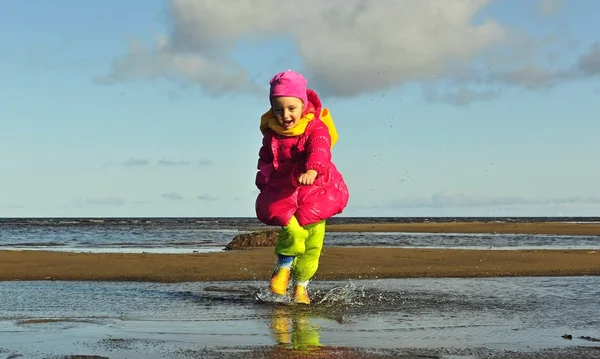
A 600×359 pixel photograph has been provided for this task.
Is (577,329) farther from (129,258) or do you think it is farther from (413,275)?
(129,258)

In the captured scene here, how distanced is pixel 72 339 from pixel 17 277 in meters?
4.73

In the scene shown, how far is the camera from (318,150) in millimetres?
6363

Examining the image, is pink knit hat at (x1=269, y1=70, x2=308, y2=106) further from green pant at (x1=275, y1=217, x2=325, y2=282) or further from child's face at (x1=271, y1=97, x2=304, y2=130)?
green pant at (x1=275, y1=217, x2=325, y2=282)

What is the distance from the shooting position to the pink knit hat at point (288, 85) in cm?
632

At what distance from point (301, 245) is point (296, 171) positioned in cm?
67

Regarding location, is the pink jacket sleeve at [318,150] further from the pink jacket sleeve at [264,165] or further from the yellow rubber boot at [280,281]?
the yellow rubber boot at [280,281]

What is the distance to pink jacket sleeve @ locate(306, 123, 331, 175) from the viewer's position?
6.28 metres

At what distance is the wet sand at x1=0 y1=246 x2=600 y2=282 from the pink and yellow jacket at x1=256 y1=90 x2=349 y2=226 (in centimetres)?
273

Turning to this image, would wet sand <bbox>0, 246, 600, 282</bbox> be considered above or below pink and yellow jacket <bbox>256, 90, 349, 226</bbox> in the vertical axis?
below

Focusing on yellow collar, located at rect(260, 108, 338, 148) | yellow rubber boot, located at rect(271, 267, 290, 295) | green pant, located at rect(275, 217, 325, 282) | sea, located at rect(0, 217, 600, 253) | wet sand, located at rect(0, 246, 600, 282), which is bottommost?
sea, located at rect(0, 217, 600, 253)

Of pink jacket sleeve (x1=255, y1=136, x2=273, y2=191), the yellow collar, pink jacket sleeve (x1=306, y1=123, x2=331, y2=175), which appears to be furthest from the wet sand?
pink jacket sleeve (x1=306, y1=123, x2=331, y2=175)

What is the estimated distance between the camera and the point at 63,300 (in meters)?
7.02

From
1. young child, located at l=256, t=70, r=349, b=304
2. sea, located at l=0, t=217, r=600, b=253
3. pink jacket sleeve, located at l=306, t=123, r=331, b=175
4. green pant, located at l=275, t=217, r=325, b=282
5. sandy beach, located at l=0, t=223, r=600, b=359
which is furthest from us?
sea, located at l=0, t=217, r=600, b=253

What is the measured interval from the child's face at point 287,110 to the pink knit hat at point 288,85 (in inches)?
1.7
